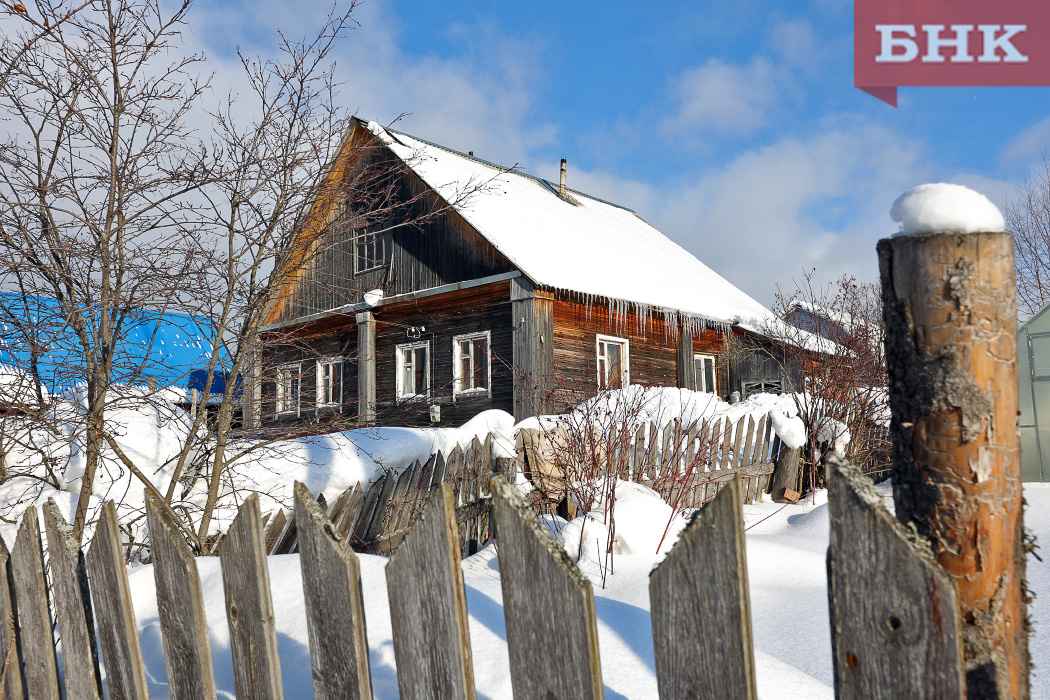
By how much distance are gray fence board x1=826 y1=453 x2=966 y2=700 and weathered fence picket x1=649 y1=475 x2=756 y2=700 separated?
130 millimetres

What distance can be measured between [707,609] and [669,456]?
669 centimetres

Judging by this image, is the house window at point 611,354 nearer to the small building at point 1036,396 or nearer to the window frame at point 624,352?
the window frame at point 624,352

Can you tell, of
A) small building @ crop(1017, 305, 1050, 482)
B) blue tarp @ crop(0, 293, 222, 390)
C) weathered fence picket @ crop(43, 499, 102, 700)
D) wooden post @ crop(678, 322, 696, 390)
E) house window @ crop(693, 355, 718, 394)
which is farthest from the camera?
house window @ crop(693, 355, 718, 394)

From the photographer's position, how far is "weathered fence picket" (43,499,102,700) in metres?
1.91

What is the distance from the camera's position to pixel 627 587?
367 centimetres

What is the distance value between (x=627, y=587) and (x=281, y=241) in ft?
8.46

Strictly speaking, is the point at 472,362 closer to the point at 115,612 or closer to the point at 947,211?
the point at 115,612

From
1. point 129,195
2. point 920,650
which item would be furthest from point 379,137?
point 920,650

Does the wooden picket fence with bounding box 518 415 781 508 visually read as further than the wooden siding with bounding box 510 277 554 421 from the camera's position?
No

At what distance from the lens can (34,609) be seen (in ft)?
6.76

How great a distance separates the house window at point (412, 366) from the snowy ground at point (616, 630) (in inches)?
452

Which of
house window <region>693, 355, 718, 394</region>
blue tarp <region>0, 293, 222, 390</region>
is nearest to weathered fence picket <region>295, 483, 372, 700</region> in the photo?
blue tarp <region>0, 293, 222, 390</region>

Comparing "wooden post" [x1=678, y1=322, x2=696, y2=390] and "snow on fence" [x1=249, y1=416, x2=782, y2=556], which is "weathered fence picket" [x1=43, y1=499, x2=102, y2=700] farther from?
"wooden post" [x1=678, y1=322, x2=696, y2=390]

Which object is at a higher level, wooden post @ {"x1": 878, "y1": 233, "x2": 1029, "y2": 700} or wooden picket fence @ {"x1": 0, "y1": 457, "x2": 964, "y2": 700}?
wooden post @ {"x1": 878, "y1": 233, "x2": 1029, "y2": 700}
